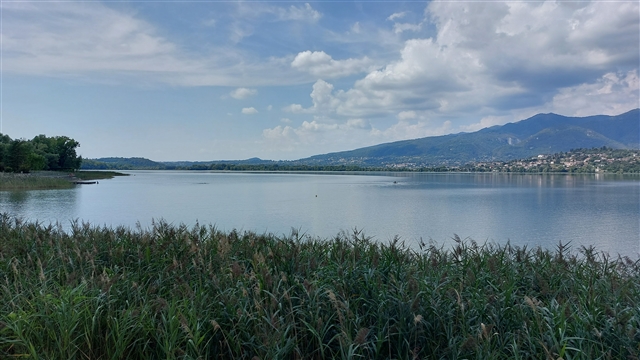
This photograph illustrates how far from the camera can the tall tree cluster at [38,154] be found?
62500mm

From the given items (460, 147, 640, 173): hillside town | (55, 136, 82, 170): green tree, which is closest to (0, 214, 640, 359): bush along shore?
(55, 136, 82, 170): green tree

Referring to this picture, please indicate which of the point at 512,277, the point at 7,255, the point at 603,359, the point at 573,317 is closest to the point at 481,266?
the point at 512,277

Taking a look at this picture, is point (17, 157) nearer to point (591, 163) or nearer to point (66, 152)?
point (66, 152)

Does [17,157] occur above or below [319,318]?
above

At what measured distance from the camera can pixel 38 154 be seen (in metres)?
74.9

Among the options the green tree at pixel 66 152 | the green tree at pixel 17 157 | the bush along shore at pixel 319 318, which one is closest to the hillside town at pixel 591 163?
the green tree at pixel 66 152

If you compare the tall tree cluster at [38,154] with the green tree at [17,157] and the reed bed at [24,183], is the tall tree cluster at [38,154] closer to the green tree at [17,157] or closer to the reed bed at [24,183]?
the green tree at [17,157]

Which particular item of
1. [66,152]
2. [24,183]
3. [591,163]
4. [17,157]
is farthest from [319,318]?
[591,163]

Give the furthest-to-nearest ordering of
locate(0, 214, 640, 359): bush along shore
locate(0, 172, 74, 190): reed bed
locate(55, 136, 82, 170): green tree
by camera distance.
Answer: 1. locate(55, 136, 82, 170): green tree
2. locate(0, 172, 74, 190): reed bed
3. locate(0, 214, 640, 359): bush along shore

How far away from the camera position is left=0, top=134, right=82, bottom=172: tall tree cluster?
2461 inches

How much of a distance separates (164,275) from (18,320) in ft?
6.48

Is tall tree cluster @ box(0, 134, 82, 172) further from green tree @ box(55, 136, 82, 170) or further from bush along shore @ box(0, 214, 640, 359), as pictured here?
bush along shore @ box(0, 214, 640, 359)

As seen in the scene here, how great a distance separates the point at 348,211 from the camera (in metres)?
31.0

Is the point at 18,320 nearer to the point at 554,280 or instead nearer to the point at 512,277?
the point at 512,277
